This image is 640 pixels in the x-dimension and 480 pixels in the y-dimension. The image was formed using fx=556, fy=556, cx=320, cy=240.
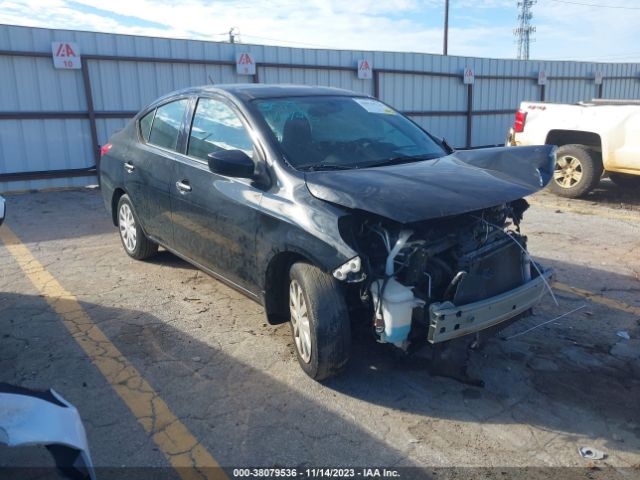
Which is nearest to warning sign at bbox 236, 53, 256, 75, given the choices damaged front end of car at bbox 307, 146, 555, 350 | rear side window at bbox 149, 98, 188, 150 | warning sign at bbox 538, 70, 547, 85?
rear side window at bbox 149, 98, 188, 150

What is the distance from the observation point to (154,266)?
5777 mm

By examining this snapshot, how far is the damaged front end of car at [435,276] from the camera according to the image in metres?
3.06

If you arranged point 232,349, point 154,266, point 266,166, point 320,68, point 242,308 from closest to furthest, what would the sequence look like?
point 266,166 → point 232,349 → point 242,308 → point 154,266 → point 320,68

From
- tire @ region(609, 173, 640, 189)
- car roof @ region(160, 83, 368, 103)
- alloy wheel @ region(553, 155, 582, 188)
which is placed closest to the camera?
car roof @ region(160, 83, 368, 103)

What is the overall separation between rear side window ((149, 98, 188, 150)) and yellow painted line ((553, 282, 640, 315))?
3708mm

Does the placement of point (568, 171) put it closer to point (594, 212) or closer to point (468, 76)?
point (594, 212)

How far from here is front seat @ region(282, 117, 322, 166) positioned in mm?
3771

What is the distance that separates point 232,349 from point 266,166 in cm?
132

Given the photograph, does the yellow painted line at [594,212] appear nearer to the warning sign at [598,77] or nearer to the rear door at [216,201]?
the rear door at [216,201]

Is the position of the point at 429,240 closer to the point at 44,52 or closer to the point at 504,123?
the point at 44,52

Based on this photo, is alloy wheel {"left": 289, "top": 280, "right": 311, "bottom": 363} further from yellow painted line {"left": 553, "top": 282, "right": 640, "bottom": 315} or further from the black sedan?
yellow painted line {"left": 553, "top": 282, "right": 640, "bottom": 315}

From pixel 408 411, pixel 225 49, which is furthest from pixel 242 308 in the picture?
pixel 225 49

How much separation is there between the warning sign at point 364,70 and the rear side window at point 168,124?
9.66 m

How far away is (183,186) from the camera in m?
4.46
